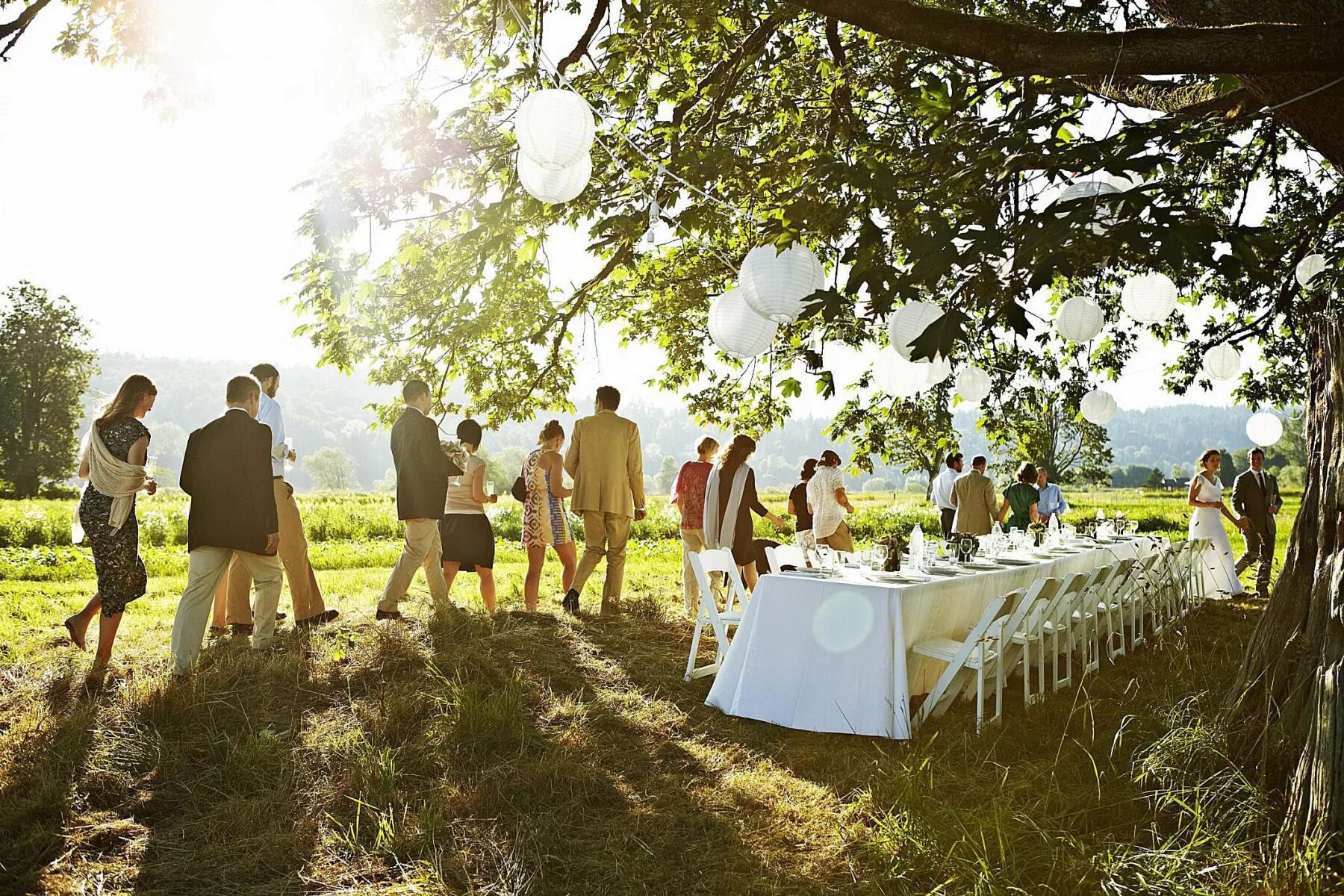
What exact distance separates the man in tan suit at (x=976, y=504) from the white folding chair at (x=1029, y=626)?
460 centimetres

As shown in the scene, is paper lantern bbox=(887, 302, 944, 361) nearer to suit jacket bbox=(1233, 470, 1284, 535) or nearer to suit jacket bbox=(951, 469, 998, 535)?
suit jacket bbox=(951, 469, 998, 535)

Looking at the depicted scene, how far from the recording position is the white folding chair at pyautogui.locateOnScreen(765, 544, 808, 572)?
19.7ft

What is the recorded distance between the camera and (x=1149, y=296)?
221 inches

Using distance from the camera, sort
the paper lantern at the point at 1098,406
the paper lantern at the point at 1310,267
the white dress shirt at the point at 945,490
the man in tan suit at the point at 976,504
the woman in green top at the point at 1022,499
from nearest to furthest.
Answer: the paper lantern at the point at 1310,267 → the paper lantern at the point at 1098,406 → the man in tan suit at the point at 976,504 → the woman in green top at the point at 1022,499 → the white dress shirt at the point at 945,490

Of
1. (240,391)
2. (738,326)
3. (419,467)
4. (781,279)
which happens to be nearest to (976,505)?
(738,326)

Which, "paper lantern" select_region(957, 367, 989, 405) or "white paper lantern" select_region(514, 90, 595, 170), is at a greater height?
"white paper lantern" select_region(514, 90, 595, 170)

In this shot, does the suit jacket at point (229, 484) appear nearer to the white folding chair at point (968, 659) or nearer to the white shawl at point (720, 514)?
the white shawl at point (720, 514)

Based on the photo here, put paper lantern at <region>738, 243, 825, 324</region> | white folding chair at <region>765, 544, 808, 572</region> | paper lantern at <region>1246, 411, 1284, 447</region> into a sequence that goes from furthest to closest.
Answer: paper lantern at <region>1246, 411, 1284, 447</region> → white folding chair at <region>765, 544, 808, 572</region> → paper lantern at <region>738, 243, 825, 324</region>

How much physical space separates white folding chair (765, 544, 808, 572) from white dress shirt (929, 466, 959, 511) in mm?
5661

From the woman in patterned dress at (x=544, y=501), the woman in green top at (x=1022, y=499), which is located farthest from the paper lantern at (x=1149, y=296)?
the woman in green top at (x=1022, y=499)

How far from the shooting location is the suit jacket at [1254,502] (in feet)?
34.4

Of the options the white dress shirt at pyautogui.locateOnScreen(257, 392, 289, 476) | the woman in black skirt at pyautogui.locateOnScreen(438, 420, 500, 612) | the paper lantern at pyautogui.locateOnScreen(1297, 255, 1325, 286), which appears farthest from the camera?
the woman in black skirt at pyautogui.locateOnScreen(438, 420, 500, 612)

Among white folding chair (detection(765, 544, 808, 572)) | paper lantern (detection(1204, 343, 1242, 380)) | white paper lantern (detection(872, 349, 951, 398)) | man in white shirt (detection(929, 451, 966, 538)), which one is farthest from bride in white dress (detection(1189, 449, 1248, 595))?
white folding chair (detection(765, 544, 808, 572))

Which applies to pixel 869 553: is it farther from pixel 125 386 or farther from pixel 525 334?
pixel 525 334
